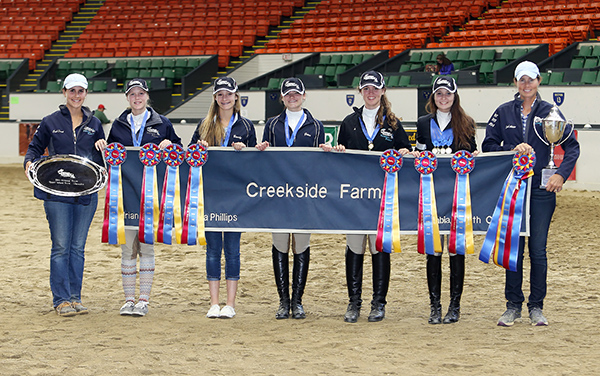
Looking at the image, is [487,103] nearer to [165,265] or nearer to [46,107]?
[165,265]

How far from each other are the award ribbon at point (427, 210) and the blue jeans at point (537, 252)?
0.58m

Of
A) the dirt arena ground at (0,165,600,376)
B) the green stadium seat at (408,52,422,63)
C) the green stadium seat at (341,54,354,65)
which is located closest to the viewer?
the dirt arena ground at (0,165,600,376)

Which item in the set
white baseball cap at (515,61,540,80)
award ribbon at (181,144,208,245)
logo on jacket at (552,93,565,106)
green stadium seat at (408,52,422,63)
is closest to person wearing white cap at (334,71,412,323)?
white baseball cap at (515,61,540,80)

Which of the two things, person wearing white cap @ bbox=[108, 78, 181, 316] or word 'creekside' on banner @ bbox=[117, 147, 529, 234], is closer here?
word 'creekside' on banner @ bbox=[117, 147, 529, 234]

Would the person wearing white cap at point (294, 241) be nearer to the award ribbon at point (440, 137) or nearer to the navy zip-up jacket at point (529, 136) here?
the award ribbon at point (440, 137)

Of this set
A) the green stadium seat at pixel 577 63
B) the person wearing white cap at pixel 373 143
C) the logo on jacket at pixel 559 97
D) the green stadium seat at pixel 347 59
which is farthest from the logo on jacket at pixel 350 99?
the person wearing white cap at pixel 373 143

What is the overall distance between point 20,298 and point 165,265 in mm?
1846

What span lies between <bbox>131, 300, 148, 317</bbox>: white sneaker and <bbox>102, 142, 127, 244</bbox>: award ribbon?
1.56 feet

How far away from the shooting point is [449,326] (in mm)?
5266

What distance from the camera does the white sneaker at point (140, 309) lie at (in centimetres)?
556

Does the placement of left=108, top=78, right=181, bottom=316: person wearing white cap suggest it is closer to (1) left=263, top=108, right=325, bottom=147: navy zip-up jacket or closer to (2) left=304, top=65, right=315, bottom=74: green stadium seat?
(1) left=263, top=108, right=325, bottom=147: navy zip-up jacket

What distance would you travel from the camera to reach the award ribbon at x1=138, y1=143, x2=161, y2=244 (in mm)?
5547

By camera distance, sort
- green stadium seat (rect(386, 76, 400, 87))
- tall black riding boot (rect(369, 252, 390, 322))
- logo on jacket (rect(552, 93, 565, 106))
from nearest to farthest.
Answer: tall black riding boot (rect(369, 252, 390, 322)), logo on jacket (rect(552, 93, 565, 106)), green stadium seat (rect(386, 76, 400, 87))

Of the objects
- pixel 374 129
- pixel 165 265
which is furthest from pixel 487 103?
pixel 374 129
